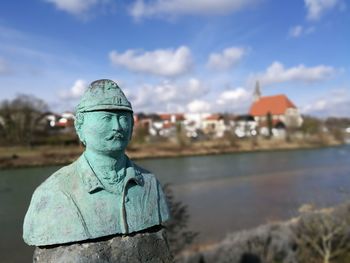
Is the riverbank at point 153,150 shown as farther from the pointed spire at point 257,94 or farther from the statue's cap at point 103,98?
the pointed spire at point 257,94

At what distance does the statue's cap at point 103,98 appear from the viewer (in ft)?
6.57

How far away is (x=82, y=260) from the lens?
1954 mm

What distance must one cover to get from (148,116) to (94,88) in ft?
201

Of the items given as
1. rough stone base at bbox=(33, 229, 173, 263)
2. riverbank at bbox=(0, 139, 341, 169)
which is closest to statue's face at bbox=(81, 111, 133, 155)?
rough stone base at bbox=(33, 229, 173, 263)

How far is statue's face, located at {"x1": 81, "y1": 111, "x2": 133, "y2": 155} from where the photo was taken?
78.9 inches

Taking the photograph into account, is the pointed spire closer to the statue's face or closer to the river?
the river

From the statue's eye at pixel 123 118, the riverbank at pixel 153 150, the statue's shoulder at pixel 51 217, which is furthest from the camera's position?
the riverbank at pixel 153 150

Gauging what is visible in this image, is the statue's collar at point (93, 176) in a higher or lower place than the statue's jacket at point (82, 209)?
higher

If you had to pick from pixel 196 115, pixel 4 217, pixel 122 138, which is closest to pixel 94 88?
pixel 122 138

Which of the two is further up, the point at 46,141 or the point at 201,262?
the point at 46,141

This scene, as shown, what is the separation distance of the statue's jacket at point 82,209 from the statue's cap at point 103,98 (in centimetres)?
32

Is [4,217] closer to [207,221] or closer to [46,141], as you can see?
[207,221]

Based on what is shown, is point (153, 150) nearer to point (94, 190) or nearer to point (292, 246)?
point (292, 246)

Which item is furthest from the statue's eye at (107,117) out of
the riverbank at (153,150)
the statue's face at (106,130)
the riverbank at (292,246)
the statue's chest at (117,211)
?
the riverbank at (153,150)
